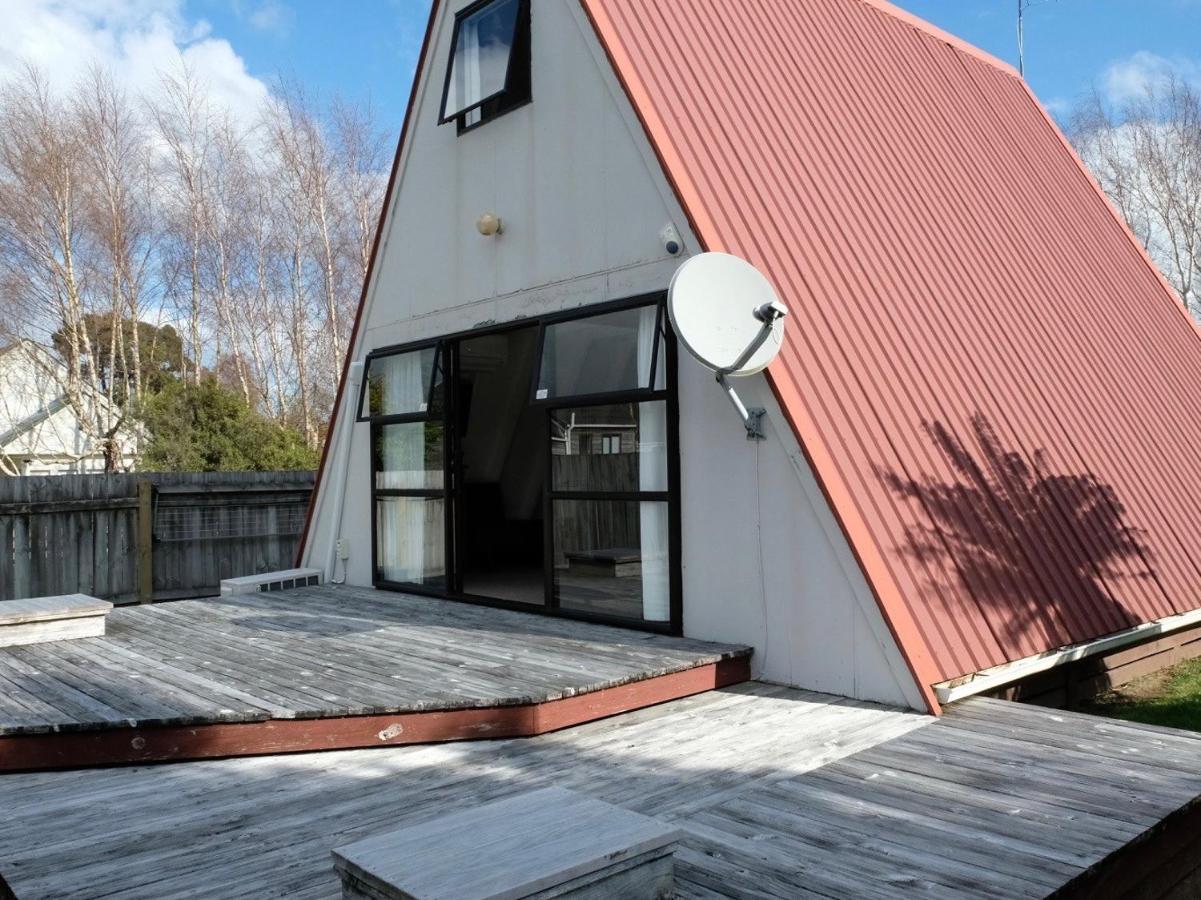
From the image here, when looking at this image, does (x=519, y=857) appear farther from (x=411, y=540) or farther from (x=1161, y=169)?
(x=1161, y=169)

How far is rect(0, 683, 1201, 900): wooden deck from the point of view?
2.62 m

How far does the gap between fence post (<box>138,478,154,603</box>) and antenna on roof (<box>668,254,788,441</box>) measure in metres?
7.21

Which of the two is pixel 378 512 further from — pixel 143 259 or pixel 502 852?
pixel 143 259

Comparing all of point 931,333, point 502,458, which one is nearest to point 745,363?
point 931,333

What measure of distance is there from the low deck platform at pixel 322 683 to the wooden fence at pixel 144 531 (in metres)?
3.49

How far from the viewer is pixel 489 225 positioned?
6695 mm

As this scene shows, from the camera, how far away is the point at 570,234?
20.1 ft

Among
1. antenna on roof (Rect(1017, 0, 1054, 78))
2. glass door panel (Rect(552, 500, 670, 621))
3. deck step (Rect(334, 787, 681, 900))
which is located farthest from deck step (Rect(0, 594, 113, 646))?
antenna on roof (Rect(1017, 0, 1054, 78))

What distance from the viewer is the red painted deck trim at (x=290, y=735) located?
377 centimetres

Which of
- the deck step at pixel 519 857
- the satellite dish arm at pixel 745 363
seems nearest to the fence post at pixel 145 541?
the satellite dish arm at pixel 745 363

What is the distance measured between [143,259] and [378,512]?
14113mm

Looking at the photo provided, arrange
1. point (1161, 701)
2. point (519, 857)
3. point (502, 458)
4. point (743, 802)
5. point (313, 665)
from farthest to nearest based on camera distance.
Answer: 1. point (502, 458)
2. point (1161, 701)
3. point (313, 665)
4. point (743, 802)
5. point (519, 857)

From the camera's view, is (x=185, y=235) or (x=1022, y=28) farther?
(x=185, y=235)

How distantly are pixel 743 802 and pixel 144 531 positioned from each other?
8.33 metres
